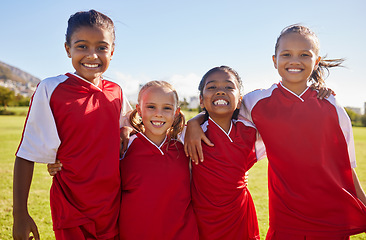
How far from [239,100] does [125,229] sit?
1.52 meters

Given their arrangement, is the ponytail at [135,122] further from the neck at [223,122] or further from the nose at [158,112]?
the neck at [223,122]

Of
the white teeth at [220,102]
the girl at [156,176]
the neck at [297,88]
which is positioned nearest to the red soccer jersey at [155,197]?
the girl at [156,176]

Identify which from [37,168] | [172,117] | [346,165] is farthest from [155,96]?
[37,168]

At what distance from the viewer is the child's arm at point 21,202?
1.81 m

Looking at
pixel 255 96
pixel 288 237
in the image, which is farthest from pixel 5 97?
pixel 288 237

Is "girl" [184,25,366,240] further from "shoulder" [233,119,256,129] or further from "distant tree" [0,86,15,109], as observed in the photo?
"distant tree" [0,86,15,109]

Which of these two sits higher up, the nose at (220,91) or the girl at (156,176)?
the nose at (220,91)

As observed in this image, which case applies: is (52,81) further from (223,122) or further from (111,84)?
(223,122)

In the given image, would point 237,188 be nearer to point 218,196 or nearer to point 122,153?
point 218,196

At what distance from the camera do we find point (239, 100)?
103 inches

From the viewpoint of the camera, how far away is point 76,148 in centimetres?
198

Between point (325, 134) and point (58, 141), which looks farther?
point (325, 134)

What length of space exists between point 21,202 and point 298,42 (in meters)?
2.43

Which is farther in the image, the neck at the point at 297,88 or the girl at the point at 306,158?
the neck at the point at 297,88
